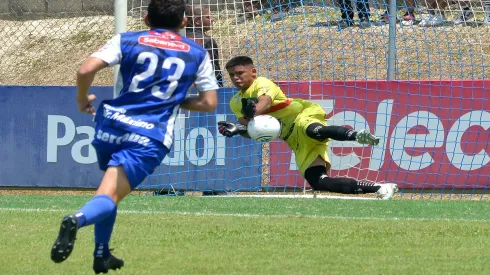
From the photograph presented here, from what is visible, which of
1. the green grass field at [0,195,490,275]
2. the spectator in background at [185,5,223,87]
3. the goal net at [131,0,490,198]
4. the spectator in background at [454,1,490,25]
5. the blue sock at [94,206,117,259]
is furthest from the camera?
the spectator in background at [454,1,490,25]

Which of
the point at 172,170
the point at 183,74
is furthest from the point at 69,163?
the point at 183,74

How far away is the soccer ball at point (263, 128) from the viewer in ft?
32.3

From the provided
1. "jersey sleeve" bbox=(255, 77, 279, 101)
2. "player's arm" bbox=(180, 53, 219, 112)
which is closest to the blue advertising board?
"jersey sleeve" bbox=(255, 77, 279, 101)

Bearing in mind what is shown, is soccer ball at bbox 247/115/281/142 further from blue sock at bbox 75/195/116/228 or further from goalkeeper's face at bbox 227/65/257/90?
blue sock at bbox 75/195/116/228

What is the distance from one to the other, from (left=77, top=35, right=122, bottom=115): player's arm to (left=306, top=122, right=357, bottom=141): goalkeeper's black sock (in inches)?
178

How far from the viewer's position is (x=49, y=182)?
13047 mm

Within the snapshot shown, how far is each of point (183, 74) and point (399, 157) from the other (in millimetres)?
7007

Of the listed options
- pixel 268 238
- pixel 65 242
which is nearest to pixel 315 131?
pixel 268 238

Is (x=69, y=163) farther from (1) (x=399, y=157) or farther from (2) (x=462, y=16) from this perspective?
(2) (x=462, y=16)

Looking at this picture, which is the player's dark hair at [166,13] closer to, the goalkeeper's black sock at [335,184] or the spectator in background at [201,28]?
the goalkeeper's black sock at [335,184]

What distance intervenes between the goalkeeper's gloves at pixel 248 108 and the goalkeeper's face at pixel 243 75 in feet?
1.53

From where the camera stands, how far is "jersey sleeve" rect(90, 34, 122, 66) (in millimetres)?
5594

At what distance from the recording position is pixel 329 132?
393 inches

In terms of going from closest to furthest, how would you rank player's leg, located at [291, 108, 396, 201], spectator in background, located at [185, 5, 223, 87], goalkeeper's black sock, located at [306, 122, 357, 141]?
goalkeeper's black sock, located at [306, 122, 357, 141] → player's leg, located at [291, 108, 396, 201] → spectator in background, located at [185, 5, 223, 87]
